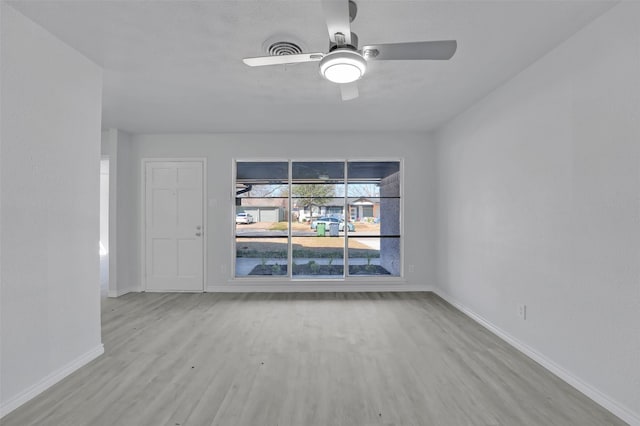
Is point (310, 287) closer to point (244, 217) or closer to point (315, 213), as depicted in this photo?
point (315, 213)

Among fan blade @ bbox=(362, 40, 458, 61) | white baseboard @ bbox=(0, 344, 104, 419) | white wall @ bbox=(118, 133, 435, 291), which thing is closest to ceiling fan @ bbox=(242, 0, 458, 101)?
fan blade @ bbox=(362, 40, 458, 61)

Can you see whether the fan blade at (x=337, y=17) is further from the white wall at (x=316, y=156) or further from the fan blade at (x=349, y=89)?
the white wall at (x=316, y=156)

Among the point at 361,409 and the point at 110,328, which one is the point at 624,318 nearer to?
the point at 361,409

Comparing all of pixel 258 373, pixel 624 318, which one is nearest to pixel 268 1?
pixel 258 373

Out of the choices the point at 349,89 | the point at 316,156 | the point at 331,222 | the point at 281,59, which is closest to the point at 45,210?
the point at 281,59

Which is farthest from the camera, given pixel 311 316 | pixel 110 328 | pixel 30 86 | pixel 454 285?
pixel 454 285

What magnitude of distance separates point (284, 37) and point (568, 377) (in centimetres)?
332

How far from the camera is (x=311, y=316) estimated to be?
149 inches

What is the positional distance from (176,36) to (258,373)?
2.66 metres

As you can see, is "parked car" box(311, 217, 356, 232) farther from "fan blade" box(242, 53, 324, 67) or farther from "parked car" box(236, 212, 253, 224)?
"fan blade" box(242, 53, 324, 67)

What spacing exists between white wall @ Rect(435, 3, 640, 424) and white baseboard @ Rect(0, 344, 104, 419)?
385 cm

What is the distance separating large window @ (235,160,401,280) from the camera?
16.6 feet

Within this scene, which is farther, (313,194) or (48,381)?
(313,194)

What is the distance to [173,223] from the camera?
4.94 m
